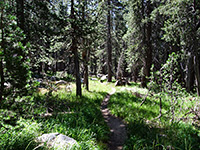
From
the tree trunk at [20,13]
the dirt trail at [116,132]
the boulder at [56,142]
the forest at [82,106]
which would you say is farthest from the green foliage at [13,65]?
the tree trunk at [20,13]

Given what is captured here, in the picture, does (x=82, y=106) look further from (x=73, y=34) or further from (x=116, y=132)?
(x=73, y=34)

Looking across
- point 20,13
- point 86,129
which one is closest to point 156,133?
point 86,129

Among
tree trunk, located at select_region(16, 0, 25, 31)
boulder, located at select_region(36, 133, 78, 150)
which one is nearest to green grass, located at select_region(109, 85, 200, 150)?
boulder, located at select_region(36, 133, 78, 150)

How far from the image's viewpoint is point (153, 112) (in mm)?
7047

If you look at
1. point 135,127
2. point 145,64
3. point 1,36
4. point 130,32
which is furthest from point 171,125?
point 130,32

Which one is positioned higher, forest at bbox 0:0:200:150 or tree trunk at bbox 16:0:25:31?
tree trunk at bbox 16:0:25:31

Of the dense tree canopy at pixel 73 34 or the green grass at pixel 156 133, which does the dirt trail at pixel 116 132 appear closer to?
the green grass at pixel 156 133

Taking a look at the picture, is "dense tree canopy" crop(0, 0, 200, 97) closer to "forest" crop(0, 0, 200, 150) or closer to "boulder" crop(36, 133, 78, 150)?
"forest" crop(0, 0, 200, 150)

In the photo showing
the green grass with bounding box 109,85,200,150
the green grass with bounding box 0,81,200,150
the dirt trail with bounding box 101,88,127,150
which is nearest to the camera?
the green grass with bounding box 0,81,200,150

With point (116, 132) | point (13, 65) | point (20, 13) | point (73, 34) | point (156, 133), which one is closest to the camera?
point (13, 65)

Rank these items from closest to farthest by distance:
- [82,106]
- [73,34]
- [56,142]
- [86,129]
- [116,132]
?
[56,142] < [86,129] < [116,132] < [82,106] < [73,34]

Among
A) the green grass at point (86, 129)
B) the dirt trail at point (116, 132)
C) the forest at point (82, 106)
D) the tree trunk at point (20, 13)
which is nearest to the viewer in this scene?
the forest at point (82, 106)

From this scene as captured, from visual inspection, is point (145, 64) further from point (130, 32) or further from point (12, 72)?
point (12, 72)

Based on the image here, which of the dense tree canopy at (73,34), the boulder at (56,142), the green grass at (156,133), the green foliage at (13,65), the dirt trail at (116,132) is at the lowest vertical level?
the dirt trail at (116,132)
